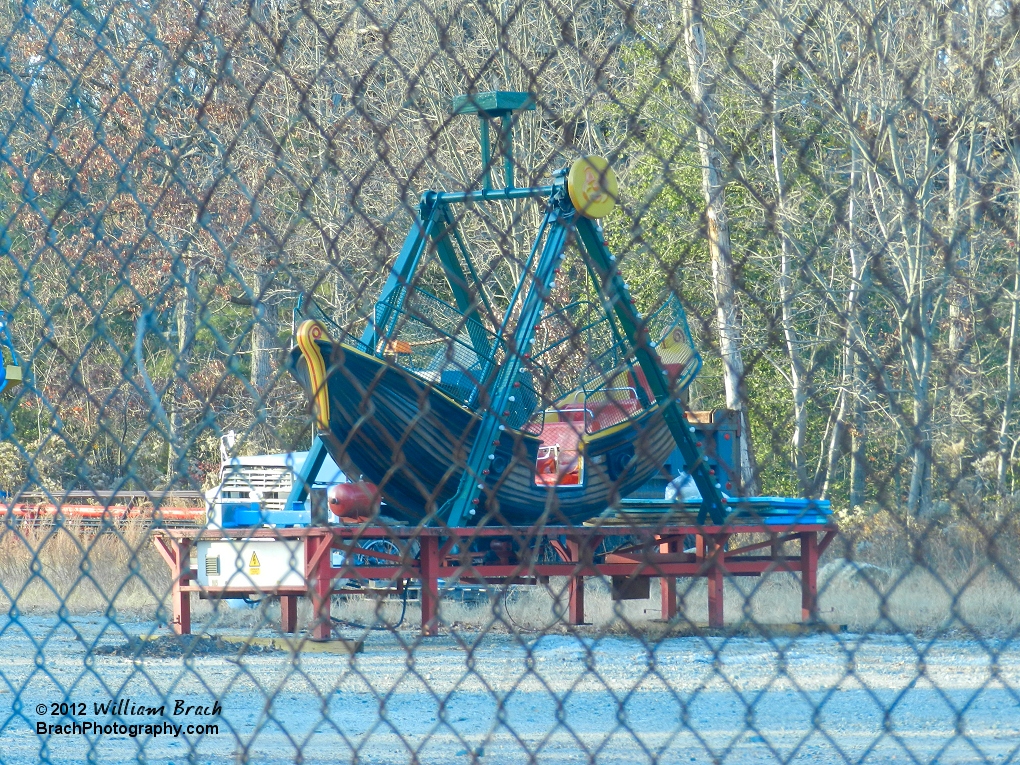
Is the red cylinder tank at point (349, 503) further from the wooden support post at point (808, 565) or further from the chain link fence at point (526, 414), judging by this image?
the wooden support post at point (808, 565)

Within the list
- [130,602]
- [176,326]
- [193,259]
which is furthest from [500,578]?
[176,326]

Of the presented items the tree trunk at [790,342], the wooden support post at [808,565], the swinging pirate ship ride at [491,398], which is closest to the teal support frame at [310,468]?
the swinging pirate ship ride at [491,398]

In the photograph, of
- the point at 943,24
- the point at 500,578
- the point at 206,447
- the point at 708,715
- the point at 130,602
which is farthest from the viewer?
the point at 206,447

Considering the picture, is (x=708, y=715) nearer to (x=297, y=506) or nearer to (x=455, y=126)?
(x=297, y=506)

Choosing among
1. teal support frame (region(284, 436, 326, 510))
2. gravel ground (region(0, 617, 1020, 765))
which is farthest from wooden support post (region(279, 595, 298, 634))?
teal support frame (region(284, 436, 326, 510))

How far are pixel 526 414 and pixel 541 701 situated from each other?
2.14 meters

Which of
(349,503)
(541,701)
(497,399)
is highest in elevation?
(497,399)

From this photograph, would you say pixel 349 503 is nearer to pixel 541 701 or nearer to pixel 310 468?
pixel 310 468

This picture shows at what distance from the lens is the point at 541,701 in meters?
6.76

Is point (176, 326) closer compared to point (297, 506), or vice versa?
point (297, 506)

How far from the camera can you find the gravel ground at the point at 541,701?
515 cm

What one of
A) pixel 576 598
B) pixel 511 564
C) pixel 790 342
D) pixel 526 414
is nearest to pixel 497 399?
pixel 526 414

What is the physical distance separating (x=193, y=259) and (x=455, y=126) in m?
5.55

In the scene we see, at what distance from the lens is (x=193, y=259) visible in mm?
18047
